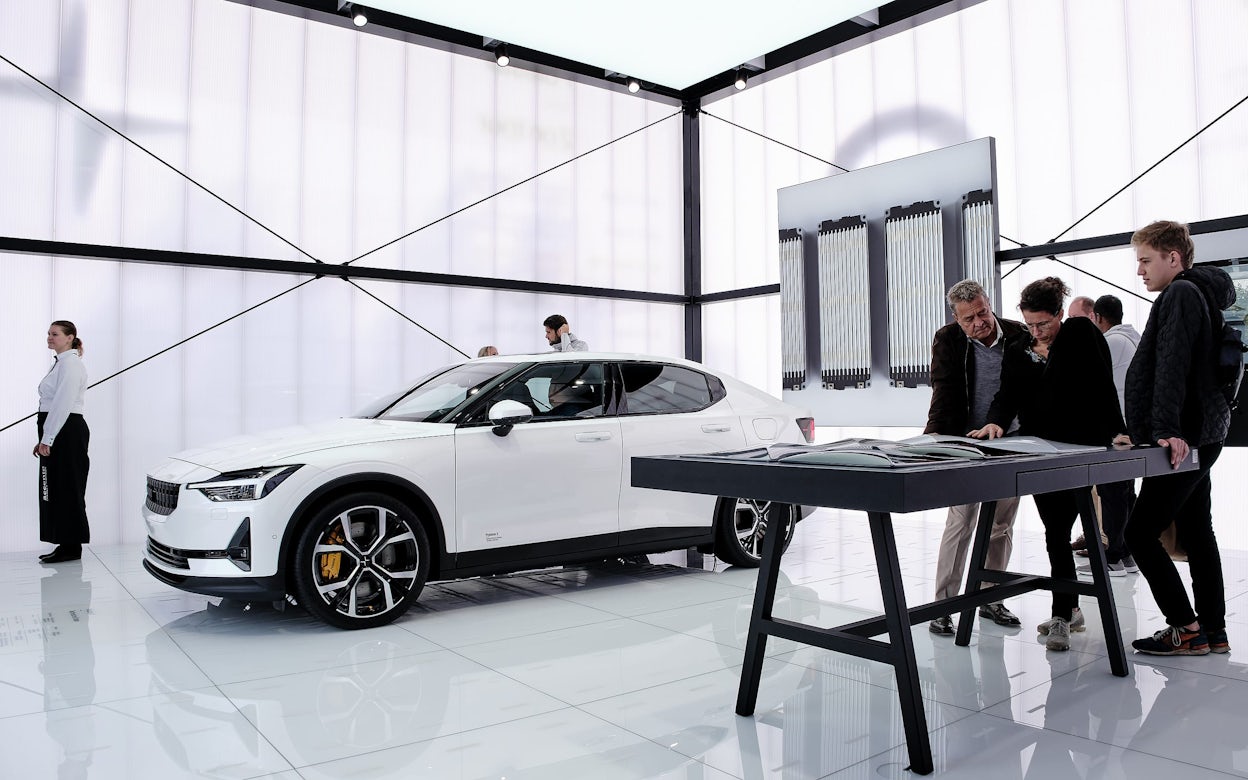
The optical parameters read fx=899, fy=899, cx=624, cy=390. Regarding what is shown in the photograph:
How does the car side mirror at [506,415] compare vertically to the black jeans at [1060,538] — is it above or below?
above

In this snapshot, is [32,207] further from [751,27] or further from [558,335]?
[751,27]

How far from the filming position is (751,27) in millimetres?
8945

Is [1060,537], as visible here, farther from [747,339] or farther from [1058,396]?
[747,339]

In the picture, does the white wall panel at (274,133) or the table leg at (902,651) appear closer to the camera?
the table leg at (902,651)

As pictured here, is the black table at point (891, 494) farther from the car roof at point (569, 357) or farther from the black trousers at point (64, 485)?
the black trousers at point (64, 485)

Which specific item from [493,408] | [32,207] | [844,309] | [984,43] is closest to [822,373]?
[844,309]

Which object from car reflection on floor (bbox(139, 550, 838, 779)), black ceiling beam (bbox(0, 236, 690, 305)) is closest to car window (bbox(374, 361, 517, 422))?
car reflection on floor (bbox(139, 550, 838, 779))

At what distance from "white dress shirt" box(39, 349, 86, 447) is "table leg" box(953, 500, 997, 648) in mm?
5973

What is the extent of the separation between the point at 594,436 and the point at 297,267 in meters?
4.69

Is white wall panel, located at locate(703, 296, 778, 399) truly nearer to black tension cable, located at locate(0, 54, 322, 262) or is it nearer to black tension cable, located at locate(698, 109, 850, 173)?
black tension cable, located at locate(698, 109, 850, 173)

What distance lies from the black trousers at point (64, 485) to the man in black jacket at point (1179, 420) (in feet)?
21.5

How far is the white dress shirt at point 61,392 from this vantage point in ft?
20.7

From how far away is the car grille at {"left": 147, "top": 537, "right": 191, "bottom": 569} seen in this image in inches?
164

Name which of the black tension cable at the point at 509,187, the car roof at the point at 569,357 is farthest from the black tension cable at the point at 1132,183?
the black tension cable at the point at 509,187
